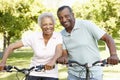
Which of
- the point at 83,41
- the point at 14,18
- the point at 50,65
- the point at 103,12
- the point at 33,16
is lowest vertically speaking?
the point at 50,65

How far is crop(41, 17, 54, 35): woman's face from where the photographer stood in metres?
4.62

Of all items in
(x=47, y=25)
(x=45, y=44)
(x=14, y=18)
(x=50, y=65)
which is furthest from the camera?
(x=14, y=18)

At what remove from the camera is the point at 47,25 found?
462cm

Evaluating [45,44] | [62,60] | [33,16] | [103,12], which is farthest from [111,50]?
[103,12]

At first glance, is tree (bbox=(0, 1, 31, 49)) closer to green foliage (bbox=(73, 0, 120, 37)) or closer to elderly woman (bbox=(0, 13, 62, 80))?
green foliage (bbox=(73, 0, 120, 37))

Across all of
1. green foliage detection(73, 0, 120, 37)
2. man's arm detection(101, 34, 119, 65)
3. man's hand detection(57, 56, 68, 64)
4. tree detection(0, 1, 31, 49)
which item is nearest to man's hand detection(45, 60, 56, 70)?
man's hand detection(57, 56, 68, 64)

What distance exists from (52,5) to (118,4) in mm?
7274

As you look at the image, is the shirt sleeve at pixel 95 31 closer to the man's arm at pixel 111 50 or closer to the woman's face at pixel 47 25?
the man's arm at pixel 111 50

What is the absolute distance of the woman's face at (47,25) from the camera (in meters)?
4.62

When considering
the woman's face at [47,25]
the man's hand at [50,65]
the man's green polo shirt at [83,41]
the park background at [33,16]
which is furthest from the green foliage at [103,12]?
the man's hand at [50,65]

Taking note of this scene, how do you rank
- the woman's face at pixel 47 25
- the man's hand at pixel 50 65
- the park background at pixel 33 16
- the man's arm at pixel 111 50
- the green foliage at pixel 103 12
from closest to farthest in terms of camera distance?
1. the man's hand at pixel 50 65
2. the man's arm at pixel 111 50
3. the woman's face at pixel 47 25
4. the park background at pixel 33 16
5. the green foliage at pixel 103 12

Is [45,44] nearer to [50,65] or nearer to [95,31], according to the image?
[50,65]

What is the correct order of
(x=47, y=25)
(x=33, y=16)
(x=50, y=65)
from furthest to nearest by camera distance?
1. (x=33, y=16)
2. (x=47, y=25)
3. (x=50, y=65)

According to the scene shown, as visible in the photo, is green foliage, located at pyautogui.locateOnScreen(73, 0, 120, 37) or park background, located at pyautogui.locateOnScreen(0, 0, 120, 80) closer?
park background, located at pyautogui.locateOnScreen(0, 0, 120, 80)
